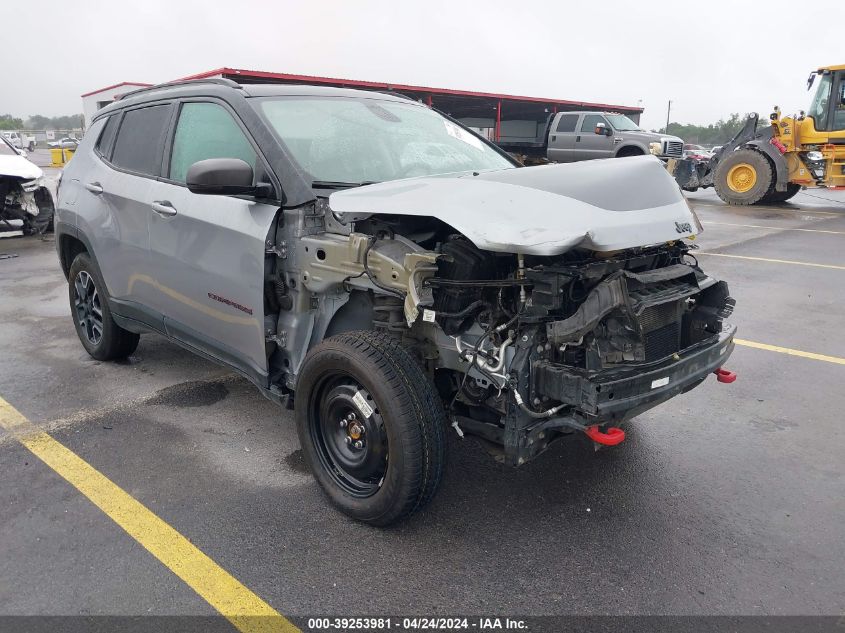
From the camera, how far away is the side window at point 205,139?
3576 millimetres

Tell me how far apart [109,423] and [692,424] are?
3516 mm

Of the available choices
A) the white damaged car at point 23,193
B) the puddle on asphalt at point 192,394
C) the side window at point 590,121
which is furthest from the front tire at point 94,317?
the side window at point 590,121

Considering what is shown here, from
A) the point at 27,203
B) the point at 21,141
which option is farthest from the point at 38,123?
the point at 27,203

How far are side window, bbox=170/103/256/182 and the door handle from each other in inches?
6.3

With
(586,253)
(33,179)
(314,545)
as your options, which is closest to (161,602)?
(314,545)

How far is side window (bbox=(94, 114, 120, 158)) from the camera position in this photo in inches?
185

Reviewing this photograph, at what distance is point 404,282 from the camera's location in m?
2.80

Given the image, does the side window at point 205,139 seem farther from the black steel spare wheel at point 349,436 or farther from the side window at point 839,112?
the side window at point 839,112

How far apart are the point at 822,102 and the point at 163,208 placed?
613 inches

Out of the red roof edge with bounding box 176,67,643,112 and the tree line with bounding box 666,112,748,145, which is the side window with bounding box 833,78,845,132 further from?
the tree line with bounding box 666,112,748,145

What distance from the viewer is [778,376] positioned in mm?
4828

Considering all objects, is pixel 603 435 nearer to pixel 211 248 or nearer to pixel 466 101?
pixel 211 248

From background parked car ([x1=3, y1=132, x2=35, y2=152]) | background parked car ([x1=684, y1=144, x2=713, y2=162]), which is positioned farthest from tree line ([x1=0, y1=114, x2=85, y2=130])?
background parked car ([x1=684, y1=144, x2=713, y2=162])

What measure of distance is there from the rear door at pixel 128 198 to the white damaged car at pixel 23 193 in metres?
7.40
